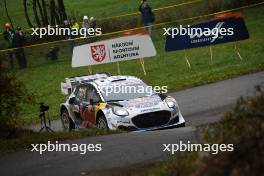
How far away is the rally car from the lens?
1675 cm

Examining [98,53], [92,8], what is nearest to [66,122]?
[98,53]

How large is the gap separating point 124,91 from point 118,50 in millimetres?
9164

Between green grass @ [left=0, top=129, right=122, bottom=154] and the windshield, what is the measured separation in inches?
67.4

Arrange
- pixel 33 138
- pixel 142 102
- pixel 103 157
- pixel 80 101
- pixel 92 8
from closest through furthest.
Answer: pixel 103 157 → pixel 33 138 → pixel 142 102 → pixel 80 101 → pixel 92 8

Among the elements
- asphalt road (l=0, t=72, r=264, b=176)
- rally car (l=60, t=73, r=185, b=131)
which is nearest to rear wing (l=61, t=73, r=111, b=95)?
rally car (l=60, t=73, r=185, b=131)

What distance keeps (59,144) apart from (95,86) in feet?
14.6

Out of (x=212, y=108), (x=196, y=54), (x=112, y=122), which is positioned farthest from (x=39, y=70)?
(x=112, y=122)

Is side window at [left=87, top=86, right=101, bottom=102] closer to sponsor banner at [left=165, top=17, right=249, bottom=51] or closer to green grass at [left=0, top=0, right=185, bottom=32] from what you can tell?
sponsor banner at [left=165, top=17, right=249, bottom=51]

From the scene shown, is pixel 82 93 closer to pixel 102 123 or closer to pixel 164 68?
pixel 102 123

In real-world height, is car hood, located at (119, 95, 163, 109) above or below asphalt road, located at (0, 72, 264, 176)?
below

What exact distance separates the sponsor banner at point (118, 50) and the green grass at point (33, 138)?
10.8m

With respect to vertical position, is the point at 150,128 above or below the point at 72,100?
below

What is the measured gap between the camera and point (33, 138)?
48.4ft

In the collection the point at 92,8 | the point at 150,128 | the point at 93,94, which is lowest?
the point at 92,8
